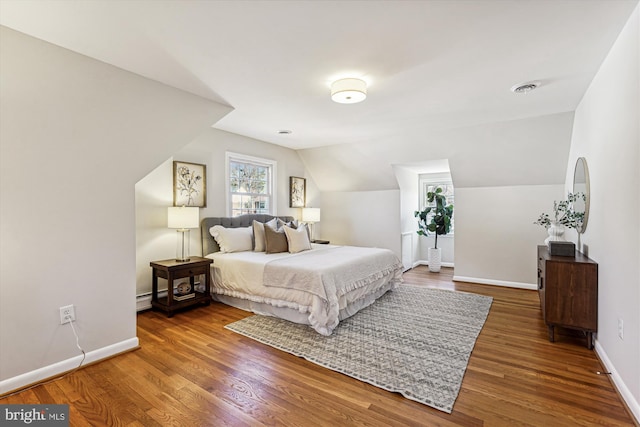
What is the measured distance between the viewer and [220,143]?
4508 mm

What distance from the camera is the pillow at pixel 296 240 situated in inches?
167

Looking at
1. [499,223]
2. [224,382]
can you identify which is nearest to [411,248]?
[499,223]

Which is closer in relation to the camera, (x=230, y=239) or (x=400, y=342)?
(x=400, y=342)

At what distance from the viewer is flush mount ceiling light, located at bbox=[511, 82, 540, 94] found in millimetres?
2842

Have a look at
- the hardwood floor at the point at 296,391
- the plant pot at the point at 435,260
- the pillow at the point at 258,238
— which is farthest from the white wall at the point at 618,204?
the pillow at the point at 258,238

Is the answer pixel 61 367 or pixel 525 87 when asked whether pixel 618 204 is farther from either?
pixel 61 367

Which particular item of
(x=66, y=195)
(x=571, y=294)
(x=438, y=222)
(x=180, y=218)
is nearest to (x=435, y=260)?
(x=438, y=222)

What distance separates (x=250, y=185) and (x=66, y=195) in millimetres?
2941

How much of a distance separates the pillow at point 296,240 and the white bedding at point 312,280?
0.53ft

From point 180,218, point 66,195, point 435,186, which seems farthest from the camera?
point 435,186

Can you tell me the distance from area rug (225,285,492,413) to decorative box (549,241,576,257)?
1.00 metres

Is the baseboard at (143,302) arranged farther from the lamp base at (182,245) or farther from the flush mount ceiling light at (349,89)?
the flush mount ceiling light at (349,89)

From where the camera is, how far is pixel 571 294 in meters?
2.64

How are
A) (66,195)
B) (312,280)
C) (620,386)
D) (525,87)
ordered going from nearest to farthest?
→ 1. (620,386)
2. (66,195)
3. (525,87)
4. (312,280)
